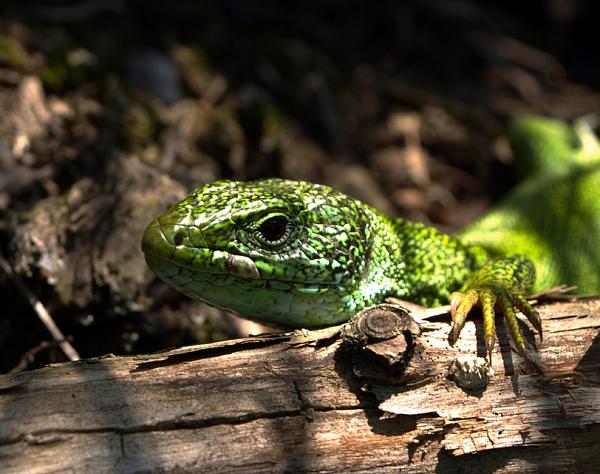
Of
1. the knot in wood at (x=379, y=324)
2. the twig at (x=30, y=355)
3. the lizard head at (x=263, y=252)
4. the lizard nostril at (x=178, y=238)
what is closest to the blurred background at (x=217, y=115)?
the twig at (x=30, y=355)

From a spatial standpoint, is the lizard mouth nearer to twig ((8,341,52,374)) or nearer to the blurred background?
twig ((8,341,52,374))

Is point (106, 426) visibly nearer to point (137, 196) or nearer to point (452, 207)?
point (137, 196)

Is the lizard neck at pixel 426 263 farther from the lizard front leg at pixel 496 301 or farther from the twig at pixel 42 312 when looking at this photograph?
the twig at pixel 42 312

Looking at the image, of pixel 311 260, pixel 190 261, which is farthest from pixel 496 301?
pixel 190 261

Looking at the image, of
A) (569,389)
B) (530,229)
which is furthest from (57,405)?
(530,229)

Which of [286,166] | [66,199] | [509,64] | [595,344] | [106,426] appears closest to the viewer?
[106,426]

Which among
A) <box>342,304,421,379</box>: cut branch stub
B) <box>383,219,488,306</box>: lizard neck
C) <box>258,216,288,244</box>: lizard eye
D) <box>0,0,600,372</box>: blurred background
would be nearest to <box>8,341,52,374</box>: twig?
<box>0,0,600,372</box>: blurred background
